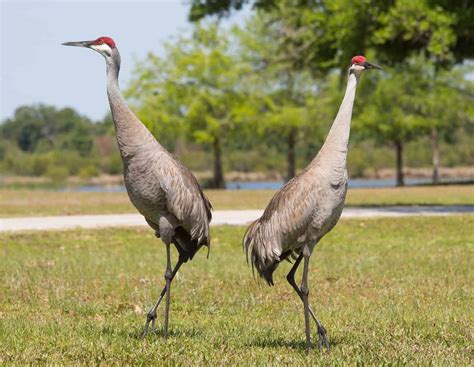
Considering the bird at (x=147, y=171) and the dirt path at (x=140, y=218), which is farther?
the dirt path at (x=140, y=218)

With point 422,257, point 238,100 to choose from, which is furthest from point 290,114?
point 422,257

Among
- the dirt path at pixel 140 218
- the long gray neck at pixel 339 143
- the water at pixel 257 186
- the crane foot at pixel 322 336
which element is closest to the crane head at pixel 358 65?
the long gray neck at pixel 339 143

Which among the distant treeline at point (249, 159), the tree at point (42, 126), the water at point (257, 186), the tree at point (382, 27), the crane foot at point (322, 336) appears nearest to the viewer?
the crane foot at point (322, 336)

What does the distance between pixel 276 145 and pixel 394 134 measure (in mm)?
40107

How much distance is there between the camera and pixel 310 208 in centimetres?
700

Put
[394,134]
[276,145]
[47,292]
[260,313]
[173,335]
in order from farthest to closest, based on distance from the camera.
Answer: [276,145], [394,134], [47,292], [260,313], [173,335]

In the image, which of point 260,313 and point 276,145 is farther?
point 276,145

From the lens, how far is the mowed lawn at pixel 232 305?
271 inches

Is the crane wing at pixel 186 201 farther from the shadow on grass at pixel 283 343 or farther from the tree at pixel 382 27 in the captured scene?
the tree at pixel 382 27

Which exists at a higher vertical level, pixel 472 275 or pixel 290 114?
pixel 290 114

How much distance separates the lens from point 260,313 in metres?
9.10

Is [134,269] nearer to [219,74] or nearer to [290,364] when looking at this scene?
[290,364]

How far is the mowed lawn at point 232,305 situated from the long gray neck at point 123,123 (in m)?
1.59

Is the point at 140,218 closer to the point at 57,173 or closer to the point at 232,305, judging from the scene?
the point at 232,305
